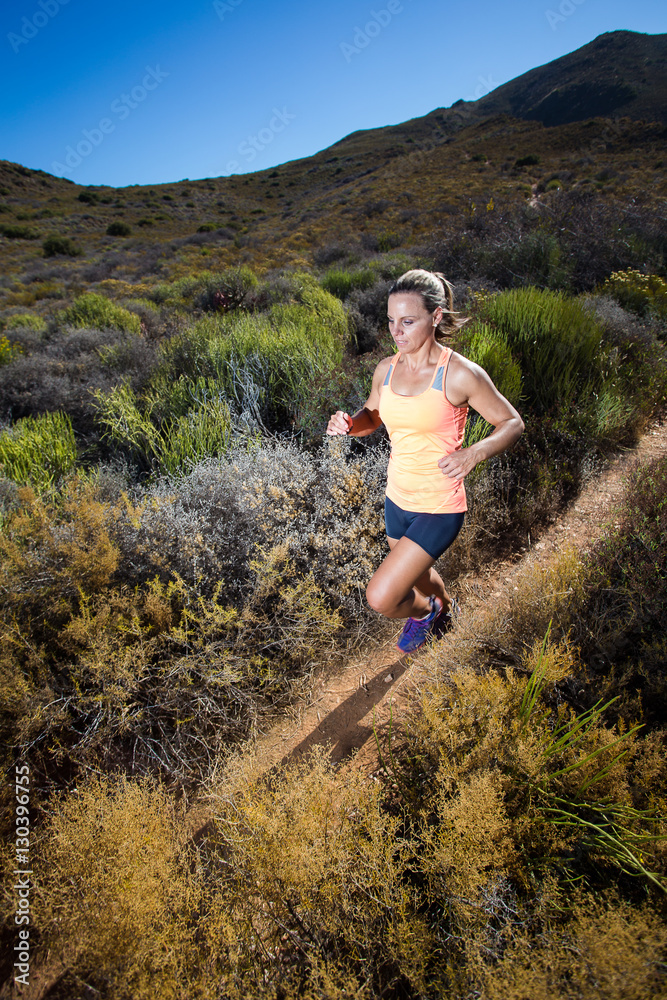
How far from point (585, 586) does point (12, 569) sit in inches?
115

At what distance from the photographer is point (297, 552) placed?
2.63 m

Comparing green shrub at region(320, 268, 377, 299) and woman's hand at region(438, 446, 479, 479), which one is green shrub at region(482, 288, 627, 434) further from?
green shrub at region(320, 268, 377, 299)

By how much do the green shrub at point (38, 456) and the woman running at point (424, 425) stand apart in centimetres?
276

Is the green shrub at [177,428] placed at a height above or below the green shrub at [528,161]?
below

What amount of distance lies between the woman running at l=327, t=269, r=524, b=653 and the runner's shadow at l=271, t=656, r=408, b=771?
1.56 ft

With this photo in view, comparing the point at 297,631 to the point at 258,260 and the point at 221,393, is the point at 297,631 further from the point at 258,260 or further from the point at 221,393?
the point at 258,260

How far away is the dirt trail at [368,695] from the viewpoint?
2102mm

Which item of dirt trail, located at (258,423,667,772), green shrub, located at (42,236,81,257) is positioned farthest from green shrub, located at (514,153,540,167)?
dirt trail, located at (258,423,667,772)

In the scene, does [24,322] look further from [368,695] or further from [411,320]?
[368,695]

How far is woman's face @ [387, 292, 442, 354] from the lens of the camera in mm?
1663

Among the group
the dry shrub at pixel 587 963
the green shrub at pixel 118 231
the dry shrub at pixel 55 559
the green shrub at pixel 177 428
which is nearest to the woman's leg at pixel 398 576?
the dry shrub at pixel 587 963

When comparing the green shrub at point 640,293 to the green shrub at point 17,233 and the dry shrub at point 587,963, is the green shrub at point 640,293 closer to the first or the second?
the dry shrub at point 587,963

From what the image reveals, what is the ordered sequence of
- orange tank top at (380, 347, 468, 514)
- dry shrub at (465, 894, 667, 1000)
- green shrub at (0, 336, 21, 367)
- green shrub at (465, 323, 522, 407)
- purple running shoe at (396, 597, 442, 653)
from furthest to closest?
green shrub at (0, 336, 21, 367) < green shrub at (465, 323, 522, 407) < purple running shoe at (396, 597, 442, 653) < orange tank top at (380, 347, 468, 514) < dry shrub at (465, 894, 667, 1000)

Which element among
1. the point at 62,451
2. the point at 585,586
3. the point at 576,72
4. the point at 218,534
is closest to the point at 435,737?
the point at 585,586
